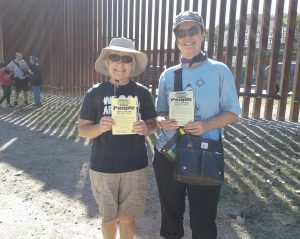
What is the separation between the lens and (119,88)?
2.51 meters

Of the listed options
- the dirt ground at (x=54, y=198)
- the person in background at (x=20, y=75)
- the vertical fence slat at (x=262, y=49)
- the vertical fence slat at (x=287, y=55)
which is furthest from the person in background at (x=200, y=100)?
the person in background at (x=20, y=75)

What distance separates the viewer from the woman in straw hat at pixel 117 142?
2463 millimetres

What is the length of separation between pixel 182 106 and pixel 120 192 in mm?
835

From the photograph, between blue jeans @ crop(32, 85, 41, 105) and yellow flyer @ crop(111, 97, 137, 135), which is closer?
yellow flyer @ crop(111, 97, 137, 135)

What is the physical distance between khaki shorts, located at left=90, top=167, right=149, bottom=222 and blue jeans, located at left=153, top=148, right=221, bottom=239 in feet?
0.51

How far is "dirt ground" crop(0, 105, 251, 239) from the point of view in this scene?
335 centimetres

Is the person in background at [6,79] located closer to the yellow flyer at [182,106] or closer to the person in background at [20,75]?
the person in background at [20,75]

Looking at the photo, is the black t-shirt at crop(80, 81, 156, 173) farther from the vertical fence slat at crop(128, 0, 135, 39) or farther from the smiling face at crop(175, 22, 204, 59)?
the vertical fence slat at crop(128, 0, 135, 39)

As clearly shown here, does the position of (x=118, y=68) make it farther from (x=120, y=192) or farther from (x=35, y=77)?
(x=35, y=77)

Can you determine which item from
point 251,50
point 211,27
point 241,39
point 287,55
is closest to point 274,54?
point 287,55

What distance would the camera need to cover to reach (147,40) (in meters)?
9.16

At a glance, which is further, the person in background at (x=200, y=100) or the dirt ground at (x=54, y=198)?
the dirt ground at (x=54, y=198)

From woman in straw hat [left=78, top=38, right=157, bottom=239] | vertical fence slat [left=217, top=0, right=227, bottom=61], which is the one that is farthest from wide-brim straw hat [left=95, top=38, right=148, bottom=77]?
vertical fence slat [left=217, top=0, right=227, bottom=61]

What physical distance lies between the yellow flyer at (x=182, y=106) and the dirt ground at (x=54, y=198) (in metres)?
1.47
